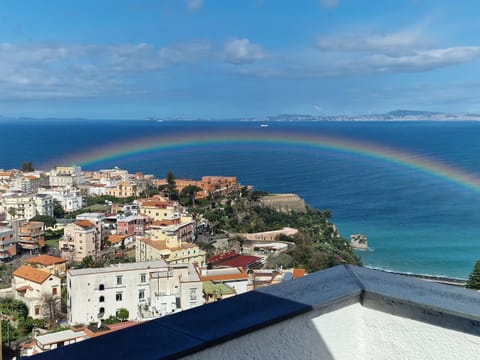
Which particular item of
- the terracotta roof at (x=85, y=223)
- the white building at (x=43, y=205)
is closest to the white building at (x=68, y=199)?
the white building at (x=43, y=205)

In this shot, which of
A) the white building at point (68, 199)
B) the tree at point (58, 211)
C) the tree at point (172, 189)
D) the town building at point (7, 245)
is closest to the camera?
the town building at point (7, 245)

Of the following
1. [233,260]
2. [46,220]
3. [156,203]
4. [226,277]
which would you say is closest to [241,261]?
[233,260]

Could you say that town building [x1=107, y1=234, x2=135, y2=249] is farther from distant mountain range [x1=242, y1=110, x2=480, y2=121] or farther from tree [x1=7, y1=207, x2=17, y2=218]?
distant mountain range [x1=242, y1=110, x2=480, y2=121]

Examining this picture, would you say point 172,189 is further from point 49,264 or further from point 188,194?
point 49,264

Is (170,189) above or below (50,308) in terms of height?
above

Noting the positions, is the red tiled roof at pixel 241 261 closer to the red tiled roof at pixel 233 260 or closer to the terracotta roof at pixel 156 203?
the red tiled roof at pixel 233 260

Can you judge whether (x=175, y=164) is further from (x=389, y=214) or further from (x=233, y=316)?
(x=233, y=316)
